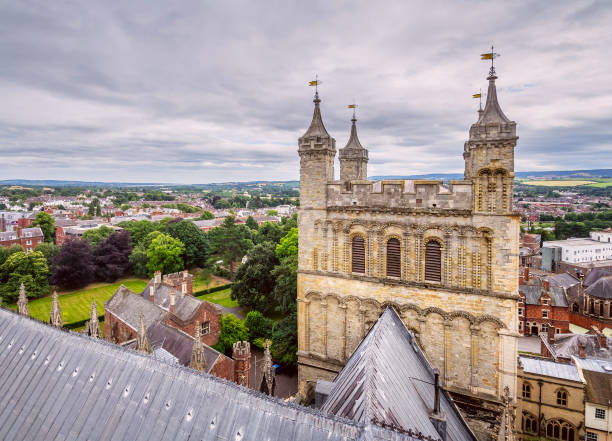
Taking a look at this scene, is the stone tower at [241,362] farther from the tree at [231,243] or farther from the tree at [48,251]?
the tree at [48,251]

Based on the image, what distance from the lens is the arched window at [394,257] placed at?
640 inches

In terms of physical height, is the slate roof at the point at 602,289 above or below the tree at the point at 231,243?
below

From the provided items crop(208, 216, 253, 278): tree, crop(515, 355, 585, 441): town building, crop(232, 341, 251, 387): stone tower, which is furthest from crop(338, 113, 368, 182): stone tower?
crop(208, 216, 253, 278): tree

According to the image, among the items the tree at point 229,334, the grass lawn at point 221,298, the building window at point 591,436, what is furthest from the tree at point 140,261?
the building window at point 591,436

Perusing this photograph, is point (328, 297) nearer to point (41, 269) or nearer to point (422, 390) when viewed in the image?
point (422, 390)

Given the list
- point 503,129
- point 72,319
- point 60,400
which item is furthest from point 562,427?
point 72,319

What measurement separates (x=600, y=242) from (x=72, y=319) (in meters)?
114

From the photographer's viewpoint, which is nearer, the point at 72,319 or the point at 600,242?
the point at 72,319

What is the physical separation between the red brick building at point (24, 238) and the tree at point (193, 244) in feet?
117

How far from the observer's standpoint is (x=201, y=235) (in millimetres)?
77125

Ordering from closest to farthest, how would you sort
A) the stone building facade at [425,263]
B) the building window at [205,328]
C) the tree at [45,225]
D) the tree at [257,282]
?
the stone building facade at [425,263]
the building window at [205,328]
the tree at [257,282]
the tree at [45,225]

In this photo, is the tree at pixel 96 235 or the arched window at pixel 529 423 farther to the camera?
the tree at pixel 96 235

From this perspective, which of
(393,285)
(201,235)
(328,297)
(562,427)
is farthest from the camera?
(201,235)

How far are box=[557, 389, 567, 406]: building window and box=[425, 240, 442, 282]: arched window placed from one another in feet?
63.0
